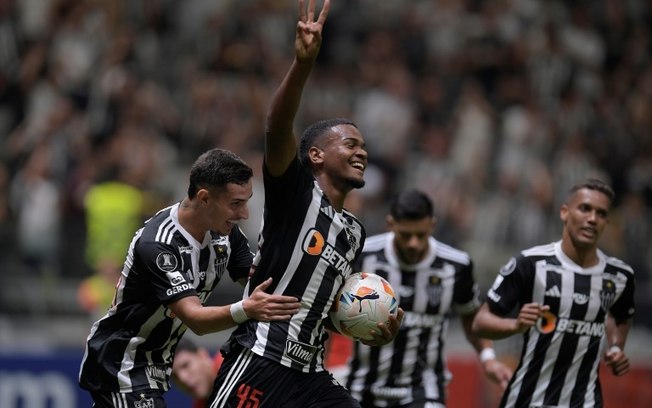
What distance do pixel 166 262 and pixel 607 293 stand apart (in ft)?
10.4

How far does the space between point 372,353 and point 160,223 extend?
2554 mm

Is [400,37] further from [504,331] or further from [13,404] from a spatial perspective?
[504,331]

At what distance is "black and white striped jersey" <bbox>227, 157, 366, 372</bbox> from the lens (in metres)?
6.48

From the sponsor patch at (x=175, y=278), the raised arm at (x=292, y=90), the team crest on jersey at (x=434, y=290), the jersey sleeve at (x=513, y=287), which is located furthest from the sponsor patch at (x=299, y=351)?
the team crest on jersey at (x=434, y=290)

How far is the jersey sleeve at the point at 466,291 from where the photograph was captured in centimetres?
899

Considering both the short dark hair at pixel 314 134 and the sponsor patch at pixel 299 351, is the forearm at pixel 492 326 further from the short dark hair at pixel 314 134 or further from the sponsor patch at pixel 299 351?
the short dark hair at pixel 314 134

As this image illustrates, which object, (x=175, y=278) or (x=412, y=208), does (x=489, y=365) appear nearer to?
(x=412, y=208)

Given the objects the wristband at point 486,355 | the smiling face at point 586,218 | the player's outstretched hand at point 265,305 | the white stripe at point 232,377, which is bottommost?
the white stripe at point 232,377

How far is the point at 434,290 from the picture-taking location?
29.2ft

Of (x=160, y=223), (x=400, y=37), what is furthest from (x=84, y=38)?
(x=160, y=223)

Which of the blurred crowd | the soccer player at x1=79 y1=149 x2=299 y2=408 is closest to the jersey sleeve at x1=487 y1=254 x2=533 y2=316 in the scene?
the soccer player at x1=79 y1=149 x2=299 y2=408

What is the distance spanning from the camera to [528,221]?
54.1 ft

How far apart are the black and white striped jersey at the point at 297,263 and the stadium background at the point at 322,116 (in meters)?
5.49

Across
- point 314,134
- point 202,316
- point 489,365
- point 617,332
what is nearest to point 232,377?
point 202,316
